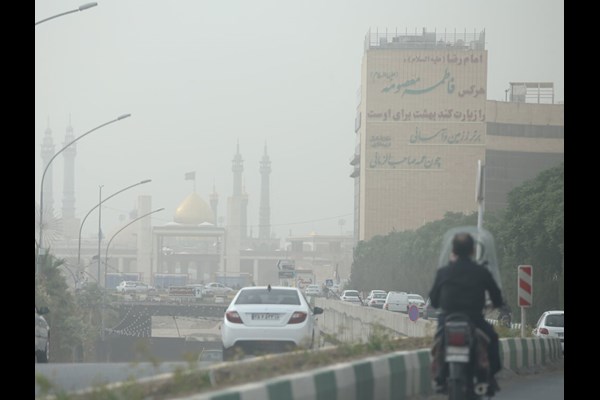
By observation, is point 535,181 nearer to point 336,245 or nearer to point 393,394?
point 393,394

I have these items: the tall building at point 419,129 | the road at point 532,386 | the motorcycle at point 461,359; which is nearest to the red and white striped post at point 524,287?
the road at point 532,386

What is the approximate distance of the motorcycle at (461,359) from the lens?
8.95 metres

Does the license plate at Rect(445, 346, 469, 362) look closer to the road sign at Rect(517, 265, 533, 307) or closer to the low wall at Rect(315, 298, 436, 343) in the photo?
the road sign at Rect(517, 265, 533, 307)

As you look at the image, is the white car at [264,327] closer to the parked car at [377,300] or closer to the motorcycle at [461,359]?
the motorcycle at [461,359]

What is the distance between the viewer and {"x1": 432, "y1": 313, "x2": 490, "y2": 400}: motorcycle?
8.95 m

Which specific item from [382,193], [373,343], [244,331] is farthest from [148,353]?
[382,193]

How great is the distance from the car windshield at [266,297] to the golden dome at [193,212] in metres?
159

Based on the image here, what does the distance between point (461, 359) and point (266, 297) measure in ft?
29.1

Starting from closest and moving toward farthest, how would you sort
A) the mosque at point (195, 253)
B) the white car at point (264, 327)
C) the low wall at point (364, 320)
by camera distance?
the white car at point (264, 327) → the low wall at point (364, 320) → the mosque at point (195, 253)

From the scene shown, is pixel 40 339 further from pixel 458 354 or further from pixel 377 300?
pixel 377 300

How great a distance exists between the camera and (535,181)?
49469mm

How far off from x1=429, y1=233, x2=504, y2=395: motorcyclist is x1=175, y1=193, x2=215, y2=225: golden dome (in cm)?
16810
